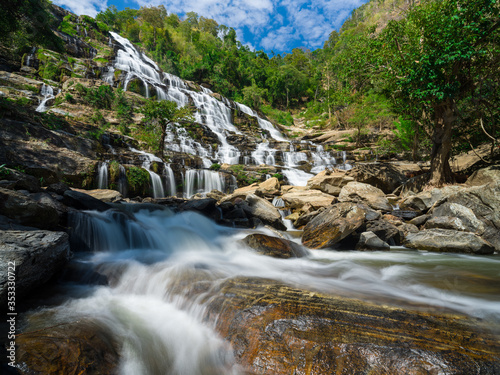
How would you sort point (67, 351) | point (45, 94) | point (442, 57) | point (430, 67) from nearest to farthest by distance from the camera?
1. point (67, 351)
2. point (442, 57)
3. point (430, 67)
4. point (45, 94)

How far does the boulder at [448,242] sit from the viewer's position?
201 inches

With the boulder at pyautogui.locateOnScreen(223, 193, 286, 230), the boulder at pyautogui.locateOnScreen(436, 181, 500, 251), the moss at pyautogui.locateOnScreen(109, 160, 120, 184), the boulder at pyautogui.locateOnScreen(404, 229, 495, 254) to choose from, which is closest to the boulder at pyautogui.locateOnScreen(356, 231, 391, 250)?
the boulder at pyautogui.locateOnScreen(404, 229, 495, 254)

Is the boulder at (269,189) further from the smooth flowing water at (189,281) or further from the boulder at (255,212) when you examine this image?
the smooth flowing water at (189,281)

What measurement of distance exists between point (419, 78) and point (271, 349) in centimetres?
925

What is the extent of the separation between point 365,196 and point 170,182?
966 cm

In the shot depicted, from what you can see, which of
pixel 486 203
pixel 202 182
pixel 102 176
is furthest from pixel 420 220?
pixel 102 176

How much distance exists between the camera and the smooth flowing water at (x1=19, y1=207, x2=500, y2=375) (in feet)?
7.56

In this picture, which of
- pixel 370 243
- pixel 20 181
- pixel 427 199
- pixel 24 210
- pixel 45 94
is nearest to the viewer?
pixel 24 210

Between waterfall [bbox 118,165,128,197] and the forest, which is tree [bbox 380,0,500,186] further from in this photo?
waterfall [bbox 118,165,128,197]

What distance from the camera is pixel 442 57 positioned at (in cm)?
658

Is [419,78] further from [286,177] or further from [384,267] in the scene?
[286,177]

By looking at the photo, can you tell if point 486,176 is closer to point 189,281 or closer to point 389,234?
point 389,234

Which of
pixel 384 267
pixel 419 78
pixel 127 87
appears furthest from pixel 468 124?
pixel 127 87

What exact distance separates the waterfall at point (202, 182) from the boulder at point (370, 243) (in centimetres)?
884
